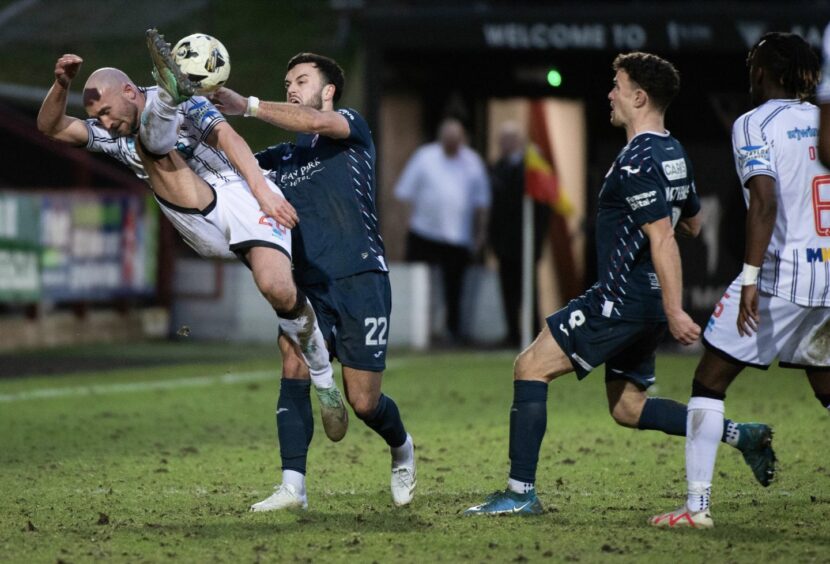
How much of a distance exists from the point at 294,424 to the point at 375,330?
0.59 m

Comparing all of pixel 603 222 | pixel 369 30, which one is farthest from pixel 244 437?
pixel 369 30

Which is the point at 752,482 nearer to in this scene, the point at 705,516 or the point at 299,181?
the point at 705,516

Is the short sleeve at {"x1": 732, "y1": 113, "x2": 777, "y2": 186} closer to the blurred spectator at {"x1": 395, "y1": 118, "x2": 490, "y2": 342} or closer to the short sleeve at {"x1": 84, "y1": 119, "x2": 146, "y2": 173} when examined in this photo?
the short sleeve at {"x1": 84, "y1": 119, "x2": 146, "y2": 173}

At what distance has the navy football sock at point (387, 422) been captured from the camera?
732 cm

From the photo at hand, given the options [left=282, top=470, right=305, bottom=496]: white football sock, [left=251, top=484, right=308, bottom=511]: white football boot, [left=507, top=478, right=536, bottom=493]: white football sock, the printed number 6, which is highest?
the printed number 6

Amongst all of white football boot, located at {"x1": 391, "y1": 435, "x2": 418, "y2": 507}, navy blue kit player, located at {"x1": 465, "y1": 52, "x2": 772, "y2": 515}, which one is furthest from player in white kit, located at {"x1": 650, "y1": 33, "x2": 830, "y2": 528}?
white football boot, located at {"x1": 391, "y1": 435, "x2": 418, "y2": 507}

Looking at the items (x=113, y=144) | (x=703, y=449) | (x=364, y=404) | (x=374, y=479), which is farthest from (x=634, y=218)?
(x=113, y=144)

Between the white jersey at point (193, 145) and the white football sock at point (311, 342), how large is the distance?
2.47ft

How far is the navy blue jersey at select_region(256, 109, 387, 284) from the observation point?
7.34 m

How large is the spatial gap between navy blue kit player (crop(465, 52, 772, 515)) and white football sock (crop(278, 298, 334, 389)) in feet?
3.03

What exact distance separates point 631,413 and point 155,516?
7.44 ft

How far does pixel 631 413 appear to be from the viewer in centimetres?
719

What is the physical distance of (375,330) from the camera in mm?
7270

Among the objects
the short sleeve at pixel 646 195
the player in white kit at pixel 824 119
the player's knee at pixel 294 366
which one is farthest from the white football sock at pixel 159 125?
the player in white kit at pixel 824 119
